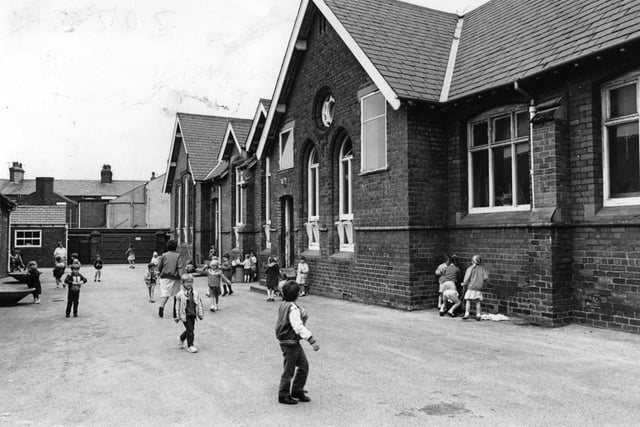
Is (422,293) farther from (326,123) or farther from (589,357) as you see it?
(326,123)

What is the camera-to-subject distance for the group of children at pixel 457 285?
11.4m

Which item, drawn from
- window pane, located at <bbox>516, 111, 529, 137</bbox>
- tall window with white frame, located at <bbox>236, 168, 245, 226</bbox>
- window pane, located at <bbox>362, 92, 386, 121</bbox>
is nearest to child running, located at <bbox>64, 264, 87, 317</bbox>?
window pane, located at <bbox>362, 92, 386, 121</bbox>

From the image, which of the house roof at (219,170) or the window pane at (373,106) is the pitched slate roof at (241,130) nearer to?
the house roof at (219,170)

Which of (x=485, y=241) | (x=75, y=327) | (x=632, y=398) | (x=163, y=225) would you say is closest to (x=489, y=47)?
(x=485, y=241)

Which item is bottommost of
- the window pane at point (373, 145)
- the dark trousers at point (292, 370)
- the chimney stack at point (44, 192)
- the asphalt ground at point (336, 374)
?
the asphalt ground at point (336, 374)

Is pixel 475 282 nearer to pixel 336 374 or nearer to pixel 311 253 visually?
pixel 336 374

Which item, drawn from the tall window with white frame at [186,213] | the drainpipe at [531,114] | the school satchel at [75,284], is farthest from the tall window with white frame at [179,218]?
the drainpipe at [531,114]

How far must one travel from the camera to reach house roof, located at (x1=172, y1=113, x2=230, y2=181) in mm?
32188

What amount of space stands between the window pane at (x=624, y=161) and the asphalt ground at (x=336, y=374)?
8.53 ft

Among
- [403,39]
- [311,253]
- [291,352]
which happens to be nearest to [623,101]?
[403,39]

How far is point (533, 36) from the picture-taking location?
12359 mm

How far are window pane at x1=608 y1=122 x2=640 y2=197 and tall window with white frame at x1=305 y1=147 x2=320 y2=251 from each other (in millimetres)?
9407

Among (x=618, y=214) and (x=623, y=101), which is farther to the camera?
(x=623, y=101)

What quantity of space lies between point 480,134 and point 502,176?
124 cm
